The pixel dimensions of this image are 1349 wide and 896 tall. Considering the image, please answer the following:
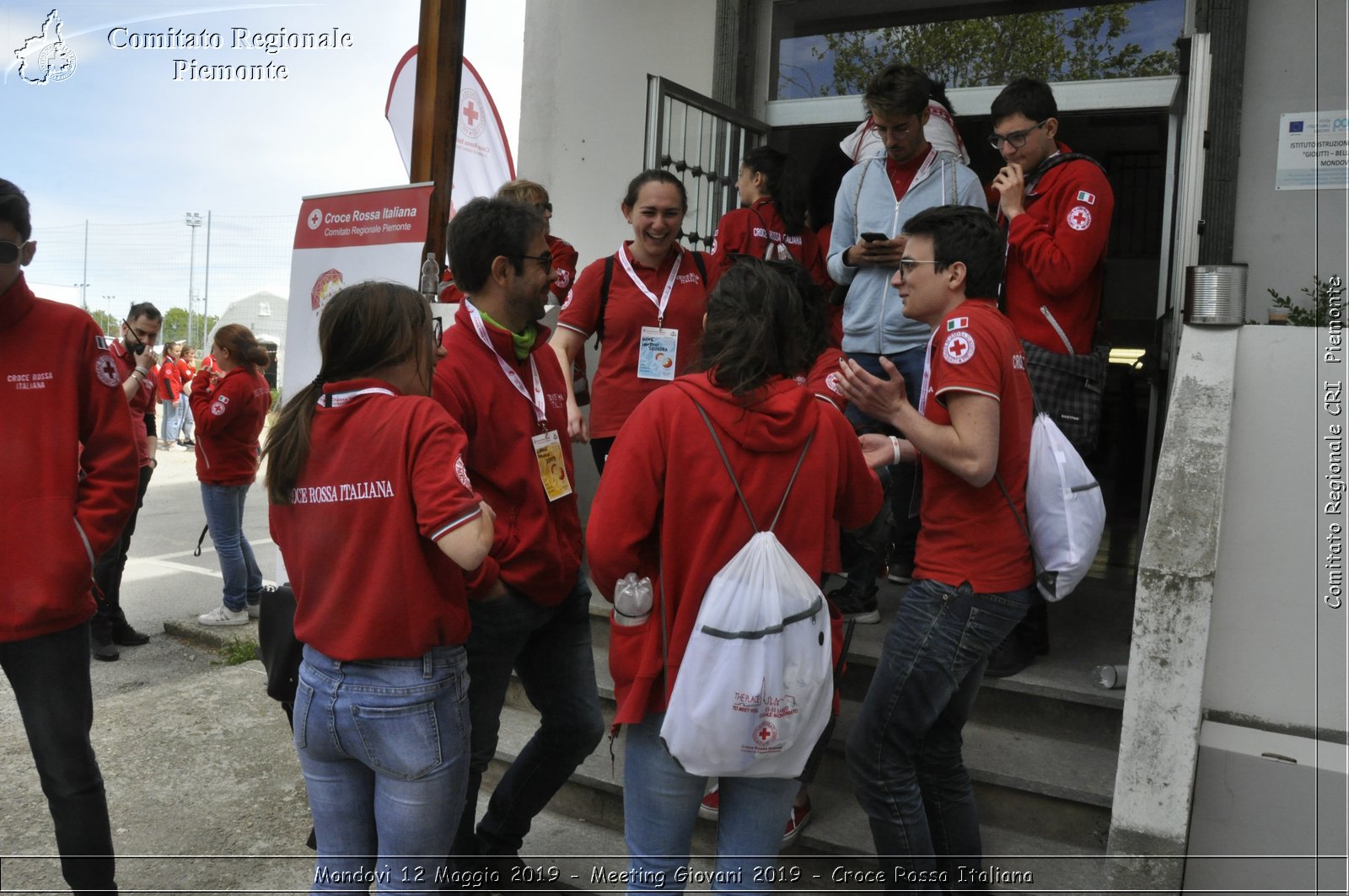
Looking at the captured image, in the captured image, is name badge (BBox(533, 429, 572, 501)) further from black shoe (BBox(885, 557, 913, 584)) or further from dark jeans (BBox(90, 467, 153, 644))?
dark jeans (BBox(90, 467, 153, 644))

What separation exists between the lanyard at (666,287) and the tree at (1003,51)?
2.72 metres

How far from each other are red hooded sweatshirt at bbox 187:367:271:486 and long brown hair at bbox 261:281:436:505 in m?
4.57

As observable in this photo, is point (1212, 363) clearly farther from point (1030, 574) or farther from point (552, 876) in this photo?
point (552, 876)

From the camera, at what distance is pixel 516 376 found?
284 cm

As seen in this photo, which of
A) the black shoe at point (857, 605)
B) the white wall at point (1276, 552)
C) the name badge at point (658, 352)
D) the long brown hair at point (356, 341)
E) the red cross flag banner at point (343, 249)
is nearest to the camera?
the long brown hair at point (356, 341)

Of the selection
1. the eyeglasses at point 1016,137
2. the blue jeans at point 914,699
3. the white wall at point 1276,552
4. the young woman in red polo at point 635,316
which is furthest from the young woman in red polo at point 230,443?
the white wall at point 1276,552

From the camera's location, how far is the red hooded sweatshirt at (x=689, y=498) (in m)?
2.23

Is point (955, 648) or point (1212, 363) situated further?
point (1212, 363)

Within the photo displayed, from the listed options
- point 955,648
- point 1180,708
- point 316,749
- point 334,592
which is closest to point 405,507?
point 334,592

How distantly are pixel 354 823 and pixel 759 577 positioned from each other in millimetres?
1166

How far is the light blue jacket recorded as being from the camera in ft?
13.5

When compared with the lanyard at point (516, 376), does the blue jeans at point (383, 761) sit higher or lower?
lower

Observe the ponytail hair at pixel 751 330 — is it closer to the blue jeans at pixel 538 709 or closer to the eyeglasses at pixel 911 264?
the eyeglasses at pixel 911 264

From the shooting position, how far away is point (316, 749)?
2.31 metres
